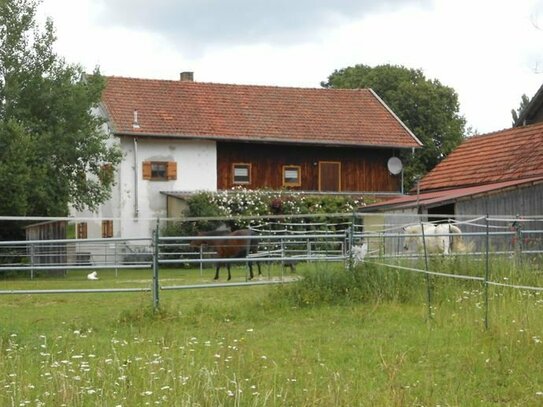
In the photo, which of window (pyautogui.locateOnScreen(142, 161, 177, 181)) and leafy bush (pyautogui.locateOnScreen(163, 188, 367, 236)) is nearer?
leafy bush (pyautogui.locateOnScreen(163, 188, 367, 236))

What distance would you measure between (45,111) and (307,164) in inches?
523

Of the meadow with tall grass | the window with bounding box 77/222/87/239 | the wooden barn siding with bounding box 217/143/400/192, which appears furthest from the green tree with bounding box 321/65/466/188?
the meadow with tall grass

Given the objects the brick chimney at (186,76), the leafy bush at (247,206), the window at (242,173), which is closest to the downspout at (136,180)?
the leafy bush at (247,206)

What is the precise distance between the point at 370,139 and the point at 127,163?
10.8 m

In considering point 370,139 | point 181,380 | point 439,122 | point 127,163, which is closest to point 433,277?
point 181,380

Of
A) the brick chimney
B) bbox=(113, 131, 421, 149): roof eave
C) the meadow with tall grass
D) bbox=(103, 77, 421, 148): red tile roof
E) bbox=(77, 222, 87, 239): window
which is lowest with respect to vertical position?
the meadow with tall grass

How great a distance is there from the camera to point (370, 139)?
44219mm

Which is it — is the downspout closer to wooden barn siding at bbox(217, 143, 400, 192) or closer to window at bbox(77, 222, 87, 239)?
wooden barn siding at bbox(217, 143, 400, 192)

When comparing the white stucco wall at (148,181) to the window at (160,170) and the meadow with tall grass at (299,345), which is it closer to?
the window at (160,170)

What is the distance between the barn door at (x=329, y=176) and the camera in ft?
143

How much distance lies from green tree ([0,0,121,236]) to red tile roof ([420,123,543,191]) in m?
11.8

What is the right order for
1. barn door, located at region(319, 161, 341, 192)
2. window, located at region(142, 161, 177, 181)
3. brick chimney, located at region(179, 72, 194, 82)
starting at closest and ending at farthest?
window, located at region(142, 161, 177, 181) → barn door, located at region(319, 161, 341, 192) → brick chimney, located at region(179, 72, 194, 82)

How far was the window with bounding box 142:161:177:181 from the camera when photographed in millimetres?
40562

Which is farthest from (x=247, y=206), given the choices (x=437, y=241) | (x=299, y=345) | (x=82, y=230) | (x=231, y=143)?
(x=299, y=345)
